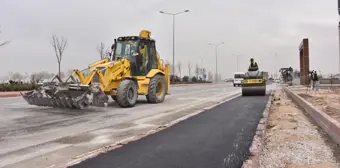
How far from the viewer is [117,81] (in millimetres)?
15430

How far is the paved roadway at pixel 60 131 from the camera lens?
6633mm

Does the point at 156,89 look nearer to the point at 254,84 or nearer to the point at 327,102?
the point at 327,102

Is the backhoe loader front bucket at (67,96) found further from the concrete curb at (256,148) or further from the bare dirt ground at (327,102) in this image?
the bare dirt ground at (327,102)

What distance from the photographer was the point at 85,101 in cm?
1273

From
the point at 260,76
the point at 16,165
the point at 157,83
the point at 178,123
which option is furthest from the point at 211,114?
the point at 260,76

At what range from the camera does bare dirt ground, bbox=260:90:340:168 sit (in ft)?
19.6

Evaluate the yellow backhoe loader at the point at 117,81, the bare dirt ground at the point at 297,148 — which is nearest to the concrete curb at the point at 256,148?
the bare dirt ground at the point at 297,148

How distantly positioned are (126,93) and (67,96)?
2631mm

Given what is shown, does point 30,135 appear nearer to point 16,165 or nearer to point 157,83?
point 16,165

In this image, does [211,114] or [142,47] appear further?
[142,47]

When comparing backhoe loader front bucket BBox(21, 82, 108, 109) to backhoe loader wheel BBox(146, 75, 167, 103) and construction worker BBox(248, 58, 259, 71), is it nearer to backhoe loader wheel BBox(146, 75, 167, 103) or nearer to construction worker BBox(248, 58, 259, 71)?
backhoe loader wheel BBox(146, 75, 167, 103)

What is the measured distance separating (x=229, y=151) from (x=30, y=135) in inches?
188

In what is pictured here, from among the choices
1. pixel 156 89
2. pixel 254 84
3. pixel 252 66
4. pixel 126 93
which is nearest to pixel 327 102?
pixel 156 89

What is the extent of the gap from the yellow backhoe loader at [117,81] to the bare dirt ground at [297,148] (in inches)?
263
